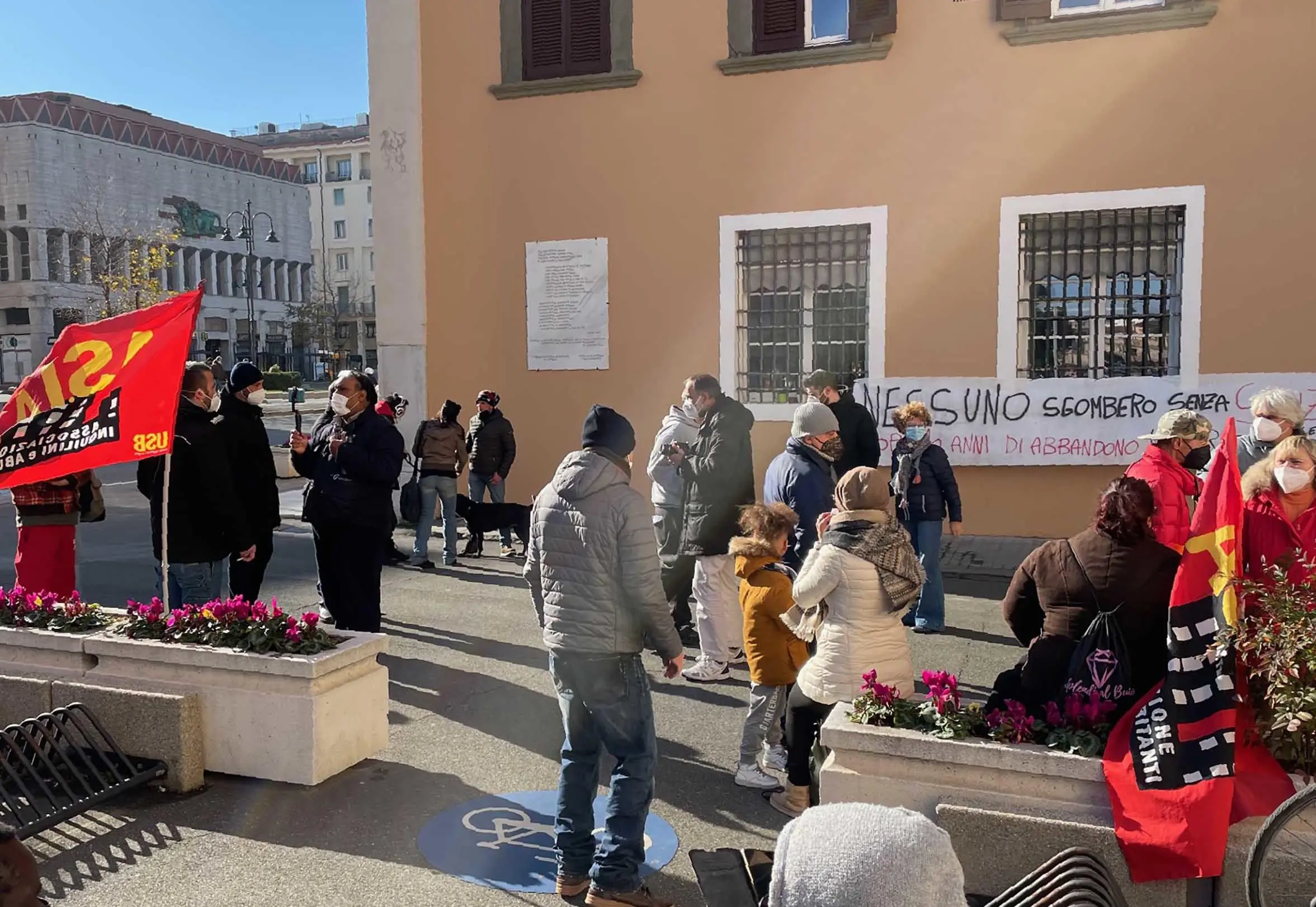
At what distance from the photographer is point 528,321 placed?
42.8 feet

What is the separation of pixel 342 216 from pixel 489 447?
8306 centimetres

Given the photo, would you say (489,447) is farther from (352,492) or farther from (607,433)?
(607,433)

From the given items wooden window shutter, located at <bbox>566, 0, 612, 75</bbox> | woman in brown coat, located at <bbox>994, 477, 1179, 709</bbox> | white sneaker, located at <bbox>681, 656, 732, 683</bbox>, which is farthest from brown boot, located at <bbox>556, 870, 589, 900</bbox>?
wooden window shutter, located at <bbox>566, 0, 612, 75</bbox>

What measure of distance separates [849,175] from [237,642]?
28.0ft

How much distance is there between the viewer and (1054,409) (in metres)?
11.2

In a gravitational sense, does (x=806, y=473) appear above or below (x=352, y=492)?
above

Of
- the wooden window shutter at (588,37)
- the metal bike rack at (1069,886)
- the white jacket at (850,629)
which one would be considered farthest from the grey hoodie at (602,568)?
the wooden window shutter at (588,37)

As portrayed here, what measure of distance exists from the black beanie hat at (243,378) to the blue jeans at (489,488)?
14.1 ft

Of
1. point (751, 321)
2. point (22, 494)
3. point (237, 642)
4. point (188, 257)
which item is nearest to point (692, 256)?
point (751, 321)

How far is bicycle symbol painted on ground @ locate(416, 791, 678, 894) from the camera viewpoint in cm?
433

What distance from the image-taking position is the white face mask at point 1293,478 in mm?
5078

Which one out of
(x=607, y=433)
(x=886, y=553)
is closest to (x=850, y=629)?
(x=886, y=553)

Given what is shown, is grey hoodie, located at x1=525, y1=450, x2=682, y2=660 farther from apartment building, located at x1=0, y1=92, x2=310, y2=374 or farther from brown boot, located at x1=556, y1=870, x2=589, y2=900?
apartment building, located at x1=0, y1=92, x2=310, y2=374

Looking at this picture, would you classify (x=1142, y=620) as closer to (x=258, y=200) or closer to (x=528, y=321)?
(x=528, y=321)
